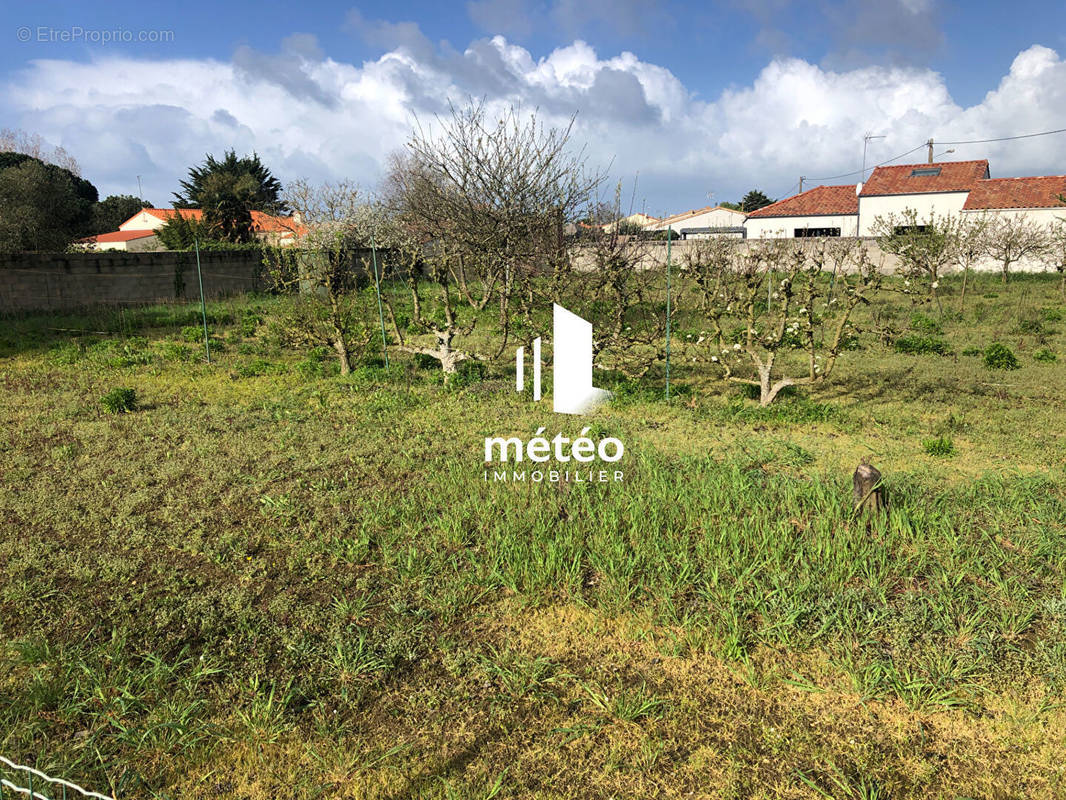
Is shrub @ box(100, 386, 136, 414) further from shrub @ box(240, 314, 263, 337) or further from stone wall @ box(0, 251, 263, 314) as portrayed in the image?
stone wall @ box(0, 251, 263, 314)

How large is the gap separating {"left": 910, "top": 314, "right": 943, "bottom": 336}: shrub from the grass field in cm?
679

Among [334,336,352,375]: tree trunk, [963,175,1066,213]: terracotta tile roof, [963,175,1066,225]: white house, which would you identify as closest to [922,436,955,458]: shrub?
[334,336,352,375]: tree trunk

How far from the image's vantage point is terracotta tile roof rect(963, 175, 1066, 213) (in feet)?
87.3

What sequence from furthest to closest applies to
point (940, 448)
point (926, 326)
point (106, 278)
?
point (106, 278) < point (926, 326) < point (940, 448)

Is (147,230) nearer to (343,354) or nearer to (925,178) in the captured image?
(343,354)

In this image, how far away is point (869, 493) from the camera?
4297 mm

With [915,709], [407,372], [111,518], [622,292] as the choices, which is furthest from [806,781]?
[407,372]

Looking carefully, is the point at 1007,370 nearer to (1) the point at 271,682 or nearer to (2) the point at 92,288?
(1) the point at 271,682

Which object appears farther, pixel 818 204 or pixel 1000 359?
pixel 818 204

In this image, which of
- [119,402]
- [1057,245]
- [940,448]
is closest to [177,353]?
[119,402]

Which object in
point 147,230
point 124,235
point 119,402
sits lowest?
point 119,402

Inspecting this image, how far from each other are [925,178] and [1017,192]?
160 inches

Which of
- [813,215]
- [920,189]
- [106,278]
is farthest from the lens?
[813,215]

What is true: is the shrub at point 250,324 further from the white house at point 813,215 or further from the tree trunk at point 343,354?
the white house at point 813,215
